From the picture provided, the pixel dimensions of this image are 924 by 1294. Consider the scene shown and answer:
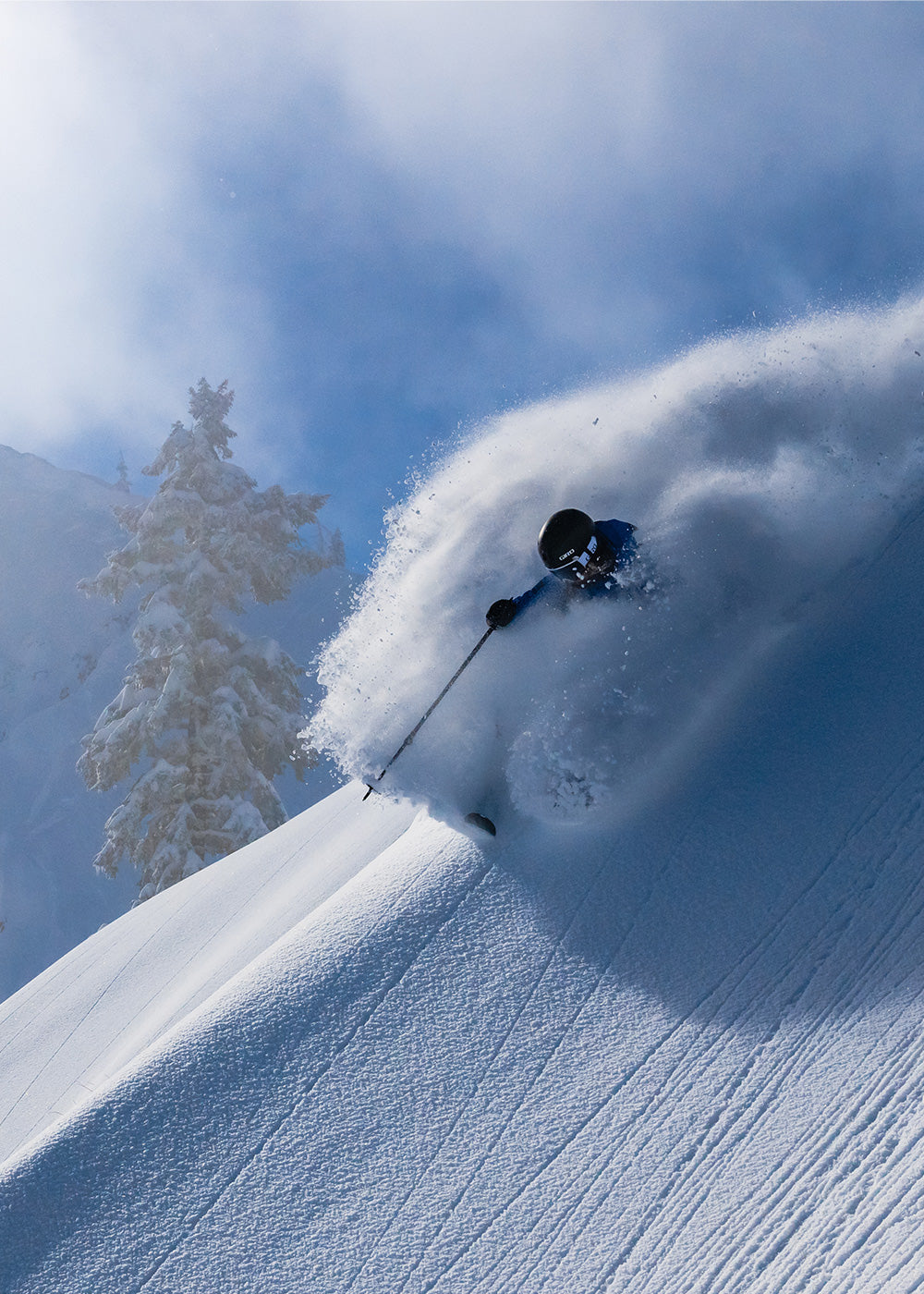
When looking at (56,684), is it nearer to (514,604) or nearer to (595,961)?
(514,604)

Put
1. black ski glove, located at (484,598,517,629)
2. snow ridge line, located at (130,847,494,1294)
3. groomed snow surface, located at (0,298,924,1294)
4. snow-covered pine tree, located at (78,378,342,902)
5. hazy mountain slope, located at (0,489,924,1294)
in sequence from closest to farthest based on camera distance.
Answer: hazy mountain slope, located at (0,489,924,1294)
groomed snow surface, located at (0,298,924,1294)
snow ridge line, located at (130,847,494,1294)
black ski glove, located at (484,598,517,629)
snow-covered pine tree, located at (78,378,342,902)

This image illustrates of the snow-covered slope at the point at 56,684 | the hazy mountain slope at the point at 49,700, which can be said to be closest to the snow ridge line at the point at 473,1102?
the snow-covered slope at the point at 56,684

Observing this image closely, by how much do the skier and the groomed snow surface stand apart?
0.44 ft

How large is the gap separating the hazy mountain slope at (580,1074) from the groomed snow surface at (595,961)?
1 cm

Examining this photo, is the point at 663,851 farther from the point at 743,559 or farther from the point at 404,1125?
the point at 743,559

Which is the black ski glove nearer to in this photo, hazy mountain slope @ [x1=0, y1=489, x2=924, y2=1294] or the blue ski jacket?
the blue ski jacket

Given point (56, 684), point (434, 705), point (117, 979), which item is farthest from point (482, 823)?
point (56, 684)

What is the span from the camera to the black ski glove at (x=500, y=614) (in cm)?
471

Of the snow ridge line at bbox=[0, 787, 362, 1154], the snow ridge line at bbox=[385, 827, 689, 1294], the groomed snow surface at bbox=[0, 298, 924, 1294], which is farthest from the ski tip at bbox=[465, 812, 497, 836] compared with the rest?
the snow ridge line at bbox=[0, 787, 362, 1154]

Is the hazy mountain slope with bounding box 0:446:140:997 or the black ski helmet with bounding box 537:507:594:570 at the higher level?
the hazy mountain slope with bounding box 0:446:140:997

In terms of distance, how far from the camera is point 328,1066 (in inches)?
127

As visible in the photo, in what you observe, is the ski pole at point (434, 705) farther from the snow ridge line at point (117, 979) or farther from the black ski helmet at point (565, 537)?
the snow ridge line at point (117, 979)

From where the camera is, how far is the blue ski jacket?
4.54 m

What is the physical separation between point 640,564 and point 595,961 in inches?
84.7
